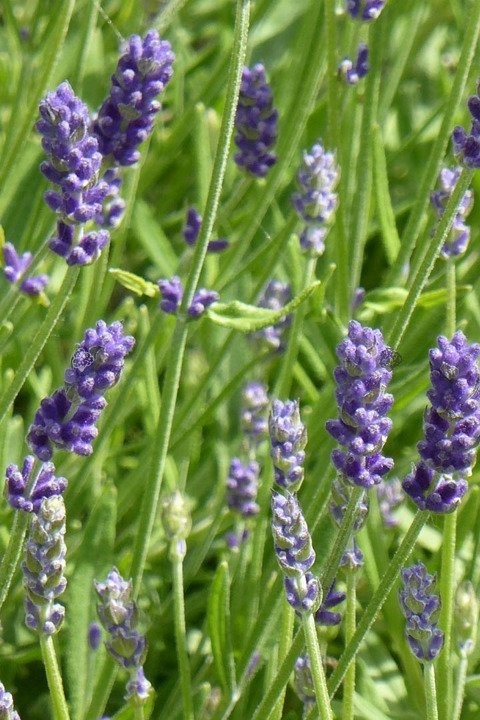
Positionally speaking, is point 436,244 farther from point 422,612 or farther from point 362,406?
point 422,612

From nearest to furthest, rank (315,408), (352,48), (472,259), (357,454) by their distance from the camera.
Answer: (357,454) → (352,48) → (315,408) → (472,259)

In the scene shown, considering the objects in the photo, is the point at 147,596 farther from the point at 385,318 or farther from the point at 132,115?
the point at 132,115

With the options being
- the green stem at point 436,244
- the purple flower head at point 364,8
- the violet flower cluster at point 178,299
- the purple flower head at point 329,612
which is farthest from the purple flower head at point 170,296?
the purple flower head at point 364,8

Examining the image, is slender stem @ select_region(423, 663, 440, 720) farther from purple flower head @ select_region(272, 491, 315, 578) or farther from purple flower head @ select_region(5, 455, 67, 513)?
purple flower head @ select_region(5, 455, 67, 513)

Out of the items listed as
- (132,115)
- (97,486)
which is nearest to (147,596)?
(97,486)

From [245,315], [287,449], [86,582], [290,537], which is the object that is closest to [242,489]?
[86,582]
